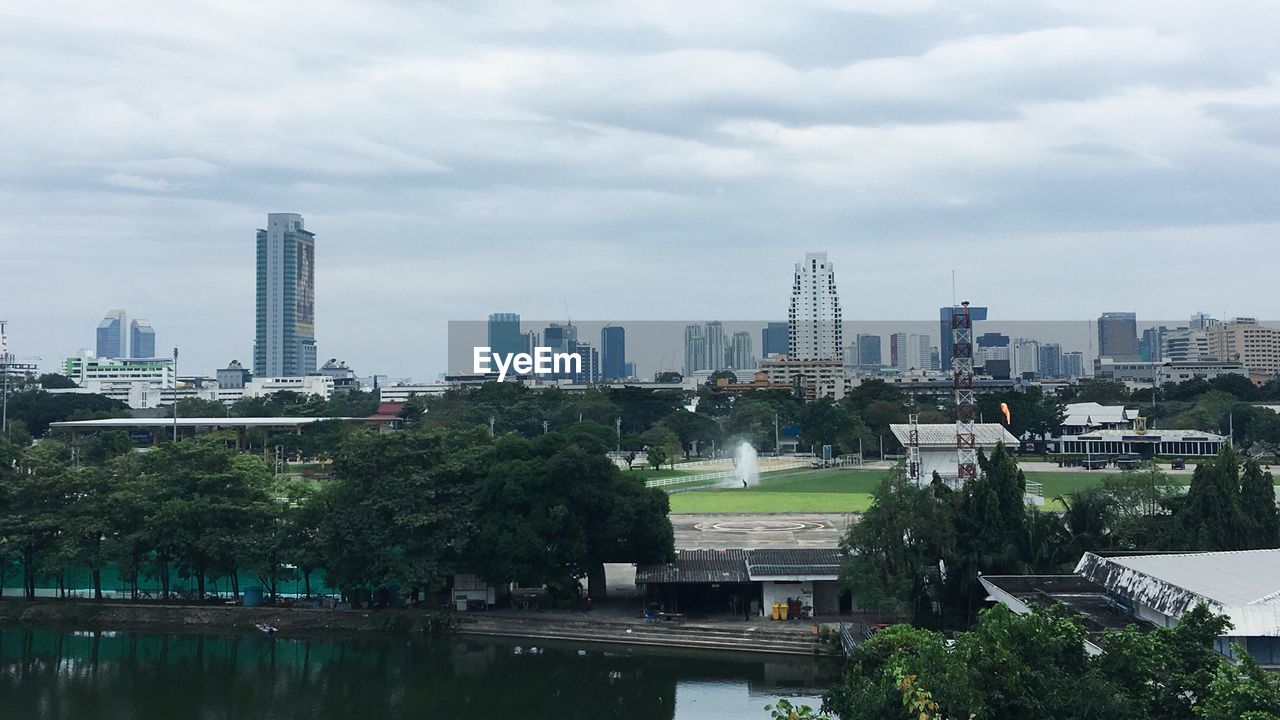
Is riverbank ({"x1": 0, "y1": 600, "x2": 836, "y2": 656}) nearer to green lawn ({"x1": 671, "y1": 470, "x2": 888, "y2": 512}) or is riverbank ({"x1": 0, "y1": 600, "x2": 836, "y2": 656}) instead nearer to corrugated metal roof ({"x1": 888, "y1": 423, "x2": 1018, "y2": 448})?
corrugated metal roof ({"x1": 888, "y1": 423, "x2": 1018, "y2": 448})

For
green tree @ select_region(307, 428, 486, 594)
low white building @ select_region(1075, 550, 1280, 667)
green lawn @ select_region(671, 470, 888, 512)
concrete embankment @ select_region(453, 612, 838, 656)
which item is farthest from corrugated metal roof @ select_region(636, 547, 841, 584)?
green lawn @ select_region(671, 470, 888, 512)

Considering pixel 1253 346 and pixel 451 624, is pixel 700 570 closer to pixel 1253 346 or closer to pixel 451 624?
pixel 451 624

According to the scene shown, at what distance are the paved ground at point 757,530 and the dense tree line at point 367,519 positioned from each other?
25.9 feet

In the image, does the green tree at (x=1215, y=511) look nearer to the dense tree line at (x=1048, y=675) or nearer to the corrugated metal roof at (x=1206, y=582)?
the corrugated metal roof at (x=1206, y=582)

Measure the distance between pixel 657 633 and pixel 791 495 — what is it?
27601 mm

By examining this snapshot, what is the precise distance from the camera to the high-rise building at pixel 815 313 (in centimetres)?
17138

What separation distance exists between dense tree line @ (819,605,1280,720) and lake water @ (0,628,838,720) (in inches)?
344

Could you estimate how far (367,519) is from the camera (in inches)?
1162

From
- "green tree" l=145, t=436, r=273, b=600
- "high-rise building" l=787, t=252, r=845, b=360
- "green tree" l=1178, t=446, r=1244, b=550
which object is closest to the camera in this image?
"green tree" l=1178, t=446, r=1244, b=550

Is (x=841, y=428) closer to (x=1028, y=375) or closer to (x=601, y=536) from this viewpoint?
(x=601, y=536)

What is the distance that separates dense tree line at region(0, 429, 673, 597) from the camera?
29156mm

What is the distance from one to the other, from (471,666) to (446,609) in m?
4.07

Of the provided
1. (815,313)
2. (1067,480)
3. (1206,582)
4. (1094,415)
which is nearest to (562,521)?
(1206,582)

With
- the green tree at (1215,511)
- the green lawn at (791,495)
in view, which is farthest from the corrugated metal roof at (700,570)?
the green lawn at (791,495)
